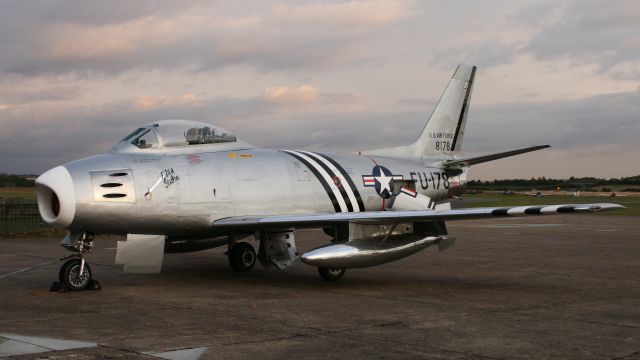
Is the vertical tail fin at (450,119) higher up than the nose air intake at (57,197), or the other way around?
the vertical tail fin at (450,119)

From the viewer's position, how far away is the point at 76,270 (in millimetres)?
10461

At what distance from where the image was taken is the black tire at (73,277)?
34.0ft

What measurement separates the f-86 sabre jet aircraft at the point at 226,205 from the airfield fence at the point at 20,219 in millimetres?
15716

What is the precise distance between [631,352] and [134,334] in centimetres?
487

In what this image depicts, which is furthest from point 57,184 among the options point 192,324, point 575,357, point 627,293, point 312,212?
point 627,293

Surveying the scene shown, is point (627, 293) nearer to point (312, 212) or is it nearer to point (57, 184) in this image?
point (312, 212)

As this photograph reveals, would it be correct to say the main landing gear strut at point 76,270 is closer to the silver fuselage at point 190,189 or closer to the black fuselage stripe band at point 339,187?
the silver fuselage at point 190,189

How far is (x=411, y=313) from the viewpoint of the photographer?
28.5ft

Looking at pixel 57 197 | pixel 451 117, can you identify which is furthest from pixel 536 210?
pixel 451 117

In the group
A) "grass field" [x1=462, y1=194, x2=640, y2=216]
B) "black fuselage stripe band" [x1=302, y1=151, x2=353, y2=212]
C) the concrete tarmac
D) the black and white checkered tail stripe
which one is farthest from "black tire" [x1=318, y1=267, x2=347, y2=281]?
"grass field" [x1=462, y1=194, x2=640, y2=216]

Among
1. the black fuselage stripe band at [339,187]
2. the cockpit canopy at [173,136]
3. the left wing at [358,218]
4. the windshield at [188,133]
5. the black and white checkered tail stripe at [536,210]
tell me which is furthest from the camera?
the black fuselage stripe band at [339,187]

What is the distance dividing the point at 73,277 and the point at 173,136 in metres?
2.80

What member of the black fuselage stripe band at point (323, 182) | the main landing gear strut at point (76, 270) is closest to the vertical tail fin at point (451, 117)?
the black fuselage stripe band at point (323, 182)

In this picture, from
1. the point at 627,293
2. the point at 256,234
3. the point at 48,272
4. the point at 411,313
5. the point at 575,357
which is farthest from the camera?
the point at 48,272
